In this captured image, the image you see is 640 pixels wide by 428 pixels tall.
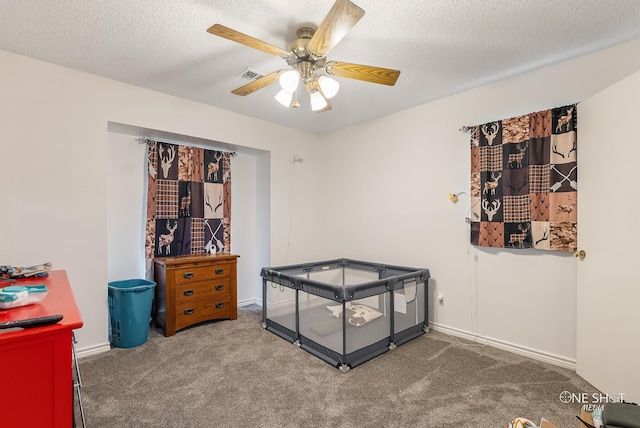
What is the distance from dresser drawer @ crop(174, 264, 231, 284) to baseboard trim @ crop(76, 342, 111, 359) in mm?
768

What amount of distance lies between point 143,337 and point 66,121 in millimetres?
1993

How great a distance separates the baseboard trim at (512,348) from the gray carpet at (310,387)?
2.8 inches

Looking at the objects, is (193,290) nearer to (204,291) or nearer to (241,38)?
(204,291)

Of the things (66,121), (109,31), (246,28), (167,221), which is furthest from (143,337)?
(246,28)

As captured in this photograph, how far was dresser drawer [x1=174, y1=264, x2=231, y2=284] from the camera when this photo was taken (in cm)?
316

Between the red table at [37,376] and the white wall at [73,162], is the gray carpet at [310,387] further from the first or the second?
the red table at [37,376]

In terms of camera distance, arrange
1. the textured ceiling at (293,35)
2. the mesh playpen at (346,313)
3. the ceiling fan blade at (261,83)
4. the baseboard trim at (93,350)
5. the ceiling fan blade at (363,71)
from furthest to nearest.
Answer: the baseboard trim at (93,350)
the mesh playpen at (346,313)
the ceiling fan blade at (261,83)
the ceiling fan blade at (363,71)
the textured ceiling at (293,35)

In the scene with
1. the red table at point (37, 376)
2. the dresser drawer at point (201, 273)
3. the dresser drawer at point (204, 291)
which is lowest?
the dresser drawer at point (204, 291)

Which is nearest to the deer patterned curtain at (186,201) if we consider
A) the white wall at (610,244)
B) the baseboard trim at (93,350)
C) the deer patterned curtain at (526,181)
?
the baseboard trim at (93,350)

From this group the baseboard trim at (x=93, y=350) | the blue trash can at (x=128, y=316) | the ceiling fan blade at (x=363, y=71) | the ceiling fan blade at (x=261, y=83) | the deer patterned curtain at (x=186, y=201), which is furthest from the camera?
the deer patterned curtain at (x=186, y=201)

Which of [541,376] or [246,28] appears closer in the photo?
[246,28]

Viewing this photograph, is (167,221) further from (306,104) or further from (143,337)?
(306,104)

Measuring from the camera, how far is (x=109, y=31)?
207 cm

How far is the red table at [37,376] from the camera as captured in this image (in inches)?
36.6
